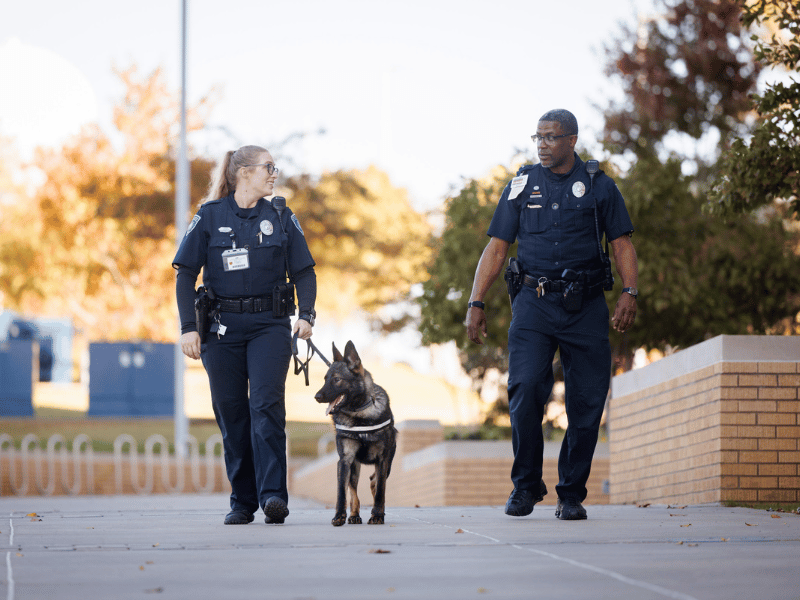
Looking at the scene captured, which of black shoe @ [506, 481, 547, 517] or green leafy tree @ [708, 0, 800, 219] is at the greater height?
green leafy tree @ [708, 0, 800, 219]

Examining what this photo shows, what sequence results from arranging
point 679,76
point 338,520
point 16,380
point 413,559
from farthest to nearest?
point 16,380
point 679,76
point 338,520
point 413,559

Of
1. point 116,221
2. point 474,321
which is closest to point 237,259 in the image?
point 474,321

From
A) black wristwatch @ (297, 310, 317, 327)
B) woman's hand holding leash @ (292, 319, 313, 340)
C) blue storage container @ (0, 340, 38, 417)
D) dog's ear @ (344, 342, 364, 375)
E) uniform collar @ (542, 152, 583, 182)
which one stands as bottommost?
blue storage container @ (0, 340, 38, 417)

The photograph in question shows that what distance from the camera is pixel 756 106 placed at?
28.7ft

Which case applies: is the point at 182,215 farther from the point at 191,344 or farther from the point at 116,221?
the point at 191,344

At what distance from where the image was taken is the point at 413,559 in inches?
183

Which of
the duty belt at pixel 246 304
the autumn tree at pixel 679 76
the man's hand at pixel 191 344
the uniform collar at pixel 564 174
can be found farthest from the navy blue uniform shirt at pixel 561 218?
the autumn tree at pixel 679 76

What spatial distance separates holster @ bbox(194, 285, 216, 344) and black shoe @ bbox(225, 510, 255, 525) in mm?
1016

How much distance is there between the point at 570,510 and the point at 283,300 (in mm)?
2057

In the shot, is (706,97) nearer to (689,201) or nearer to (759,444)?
(689,201)

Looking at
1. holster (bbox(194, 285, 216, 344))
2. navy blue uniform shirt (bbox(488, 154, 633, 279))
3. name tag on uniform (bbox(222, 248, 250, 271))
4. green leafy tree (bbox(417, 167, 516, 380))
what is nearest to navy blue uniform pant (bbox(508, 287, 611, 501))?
navy blue uniform shirt (bbox(488, 154, 633, 279))

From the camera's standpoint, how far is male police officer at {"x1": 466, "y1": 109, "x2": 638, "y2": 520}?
6.68m

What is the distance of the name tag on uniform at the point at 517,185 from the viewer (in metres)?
6.82

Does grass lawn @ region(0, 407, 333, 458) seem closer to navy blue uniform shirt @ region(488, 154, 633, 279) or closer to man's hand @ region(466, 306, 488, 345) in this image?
man's hand @ region(466, 306, 488, 345)
